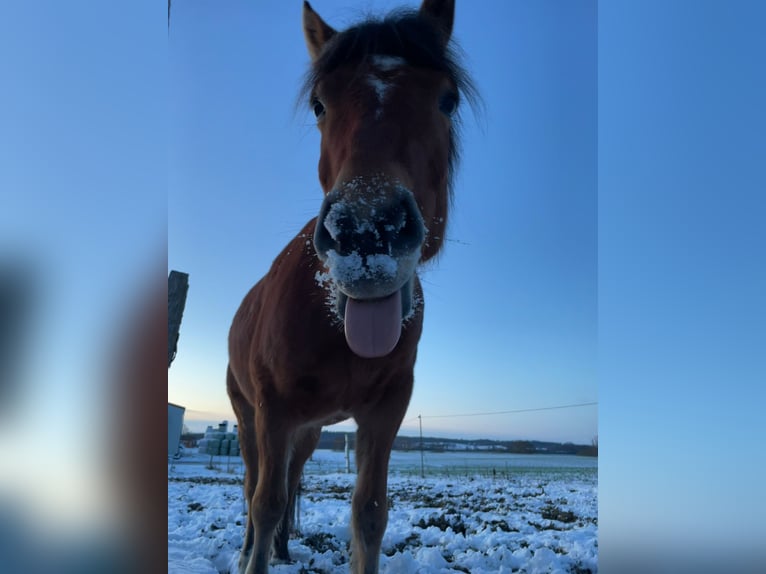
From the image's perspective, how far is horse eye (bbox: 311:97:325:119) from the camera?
1.96m

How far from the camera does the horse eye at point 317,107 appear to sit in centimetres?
196

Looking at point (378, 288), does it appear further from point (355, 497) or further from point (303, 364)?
point (355, 497)

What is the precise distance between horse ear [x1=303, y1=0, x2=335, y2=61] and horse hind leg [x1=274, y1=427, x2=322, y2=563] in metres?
2.15

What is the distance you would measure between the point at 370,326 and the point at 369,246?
268mm

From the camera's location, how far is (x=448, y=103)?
77.4 inches

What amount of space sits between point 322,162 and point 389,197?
70 cm

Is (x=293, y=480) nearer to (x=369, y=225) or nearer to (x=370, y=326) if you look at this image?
(x=370, y=326)

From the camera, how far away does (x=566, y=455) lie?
216cm

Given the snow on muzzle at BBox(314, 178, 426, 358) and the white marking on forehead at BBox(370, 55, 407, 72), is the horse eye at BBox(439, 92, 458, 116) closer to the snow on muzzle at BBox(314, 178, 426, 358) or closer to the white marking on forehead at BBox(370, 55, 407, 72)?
the white marking on forehead at BBox(370, 55, 407, 72)

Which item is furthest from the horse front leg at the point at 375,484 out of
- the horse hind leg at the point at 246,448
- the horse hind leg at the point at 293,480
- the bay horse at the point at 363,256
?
the horse hind leg at the point at 293,480

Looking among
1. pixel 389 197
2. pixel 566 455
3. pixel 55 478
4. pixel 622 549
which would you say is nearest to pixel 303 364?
pixel 389 197

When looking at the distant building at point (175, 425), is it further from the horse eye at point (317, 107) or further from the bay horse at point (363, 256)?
the horse eye at point (317, 107)

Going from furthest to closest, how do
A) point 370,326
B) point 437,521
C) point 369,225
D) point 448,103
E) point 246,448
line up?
point 437,521 < point 246,448 < point 448,103 < point 370,326 < point 369,225

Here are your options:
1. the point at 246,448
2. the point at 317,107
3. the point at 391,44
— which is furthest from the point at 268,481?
the point at 391,44
